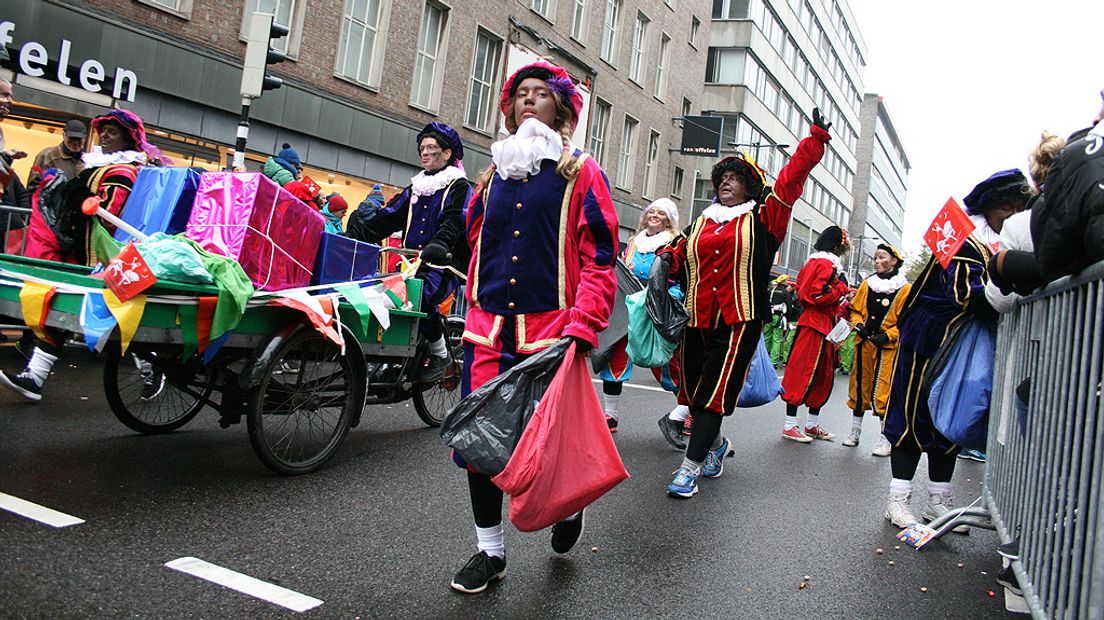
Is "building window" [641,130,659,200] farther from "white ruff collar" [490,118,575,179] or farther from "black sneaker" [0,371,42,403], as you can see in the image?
"white ruff collar" [490,118,575,179]

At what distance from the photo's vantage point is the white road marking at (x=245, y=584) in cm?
282

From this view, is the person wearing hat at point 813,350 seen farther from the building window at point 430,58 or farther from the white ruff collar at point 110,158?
the building window at point 430,58

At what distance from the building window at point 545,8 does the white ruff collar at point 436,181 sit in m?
17.9

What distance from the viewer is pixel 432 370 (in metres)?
5.71

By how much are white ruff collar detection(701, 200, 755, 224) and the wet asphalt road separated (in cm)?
163

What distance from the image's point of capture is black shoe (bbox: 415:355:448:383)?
18.6 feet

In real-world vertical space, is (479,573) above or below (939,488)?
below

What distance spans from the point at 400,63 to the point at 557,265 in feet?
51.2

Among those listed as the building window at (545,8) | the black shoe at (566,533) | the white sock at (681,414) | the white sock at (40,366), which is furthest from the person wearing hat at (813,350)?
the building window at (545,8)

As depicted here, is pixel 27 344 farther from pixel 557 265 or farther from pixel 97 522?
pixel 557 265

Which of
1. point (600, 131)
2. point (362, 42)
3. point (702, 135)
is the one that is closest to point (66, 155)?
point (362, 42)

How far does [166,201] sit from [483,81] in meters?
17.1

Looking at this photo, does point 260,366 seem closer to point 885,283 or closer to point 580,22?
point 885,283

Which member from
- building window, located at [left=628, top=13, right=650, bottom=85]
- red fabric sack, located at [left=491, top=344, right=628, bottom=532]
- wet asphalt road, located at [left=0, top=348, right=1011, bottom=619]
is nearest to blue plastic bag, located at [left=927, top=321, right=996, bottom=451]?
wet asphalt road, located at [left=0, top=348, right=1011, bottom=619]
